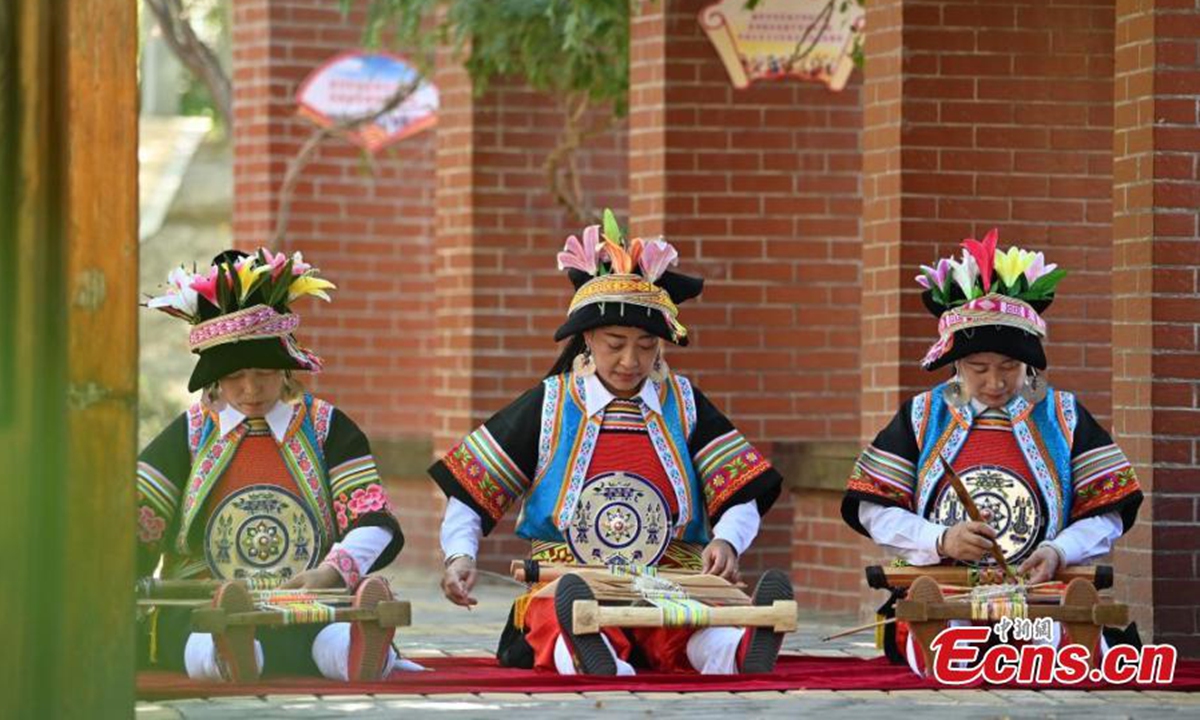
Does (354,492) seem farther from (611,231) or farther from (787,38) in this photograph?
(787,38)

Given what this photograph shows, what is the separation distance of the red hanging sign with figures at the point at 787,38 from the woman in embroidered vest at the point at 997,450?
3.63 meters

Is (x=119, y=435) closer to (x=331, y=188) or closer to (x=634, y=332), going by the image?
(x=634, y=332)

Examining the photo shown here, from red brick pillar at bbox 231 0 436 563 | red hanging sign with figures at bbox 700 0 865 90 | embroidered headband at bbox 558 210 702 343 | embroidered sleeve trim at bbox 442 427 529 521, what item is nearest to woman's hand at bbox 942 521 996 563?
embroidered headband at bbox 558 210 702 343

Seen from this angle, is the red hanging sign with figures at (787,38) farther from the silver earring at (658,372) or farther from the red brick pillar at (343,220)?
the red brick pillar at (343,220)

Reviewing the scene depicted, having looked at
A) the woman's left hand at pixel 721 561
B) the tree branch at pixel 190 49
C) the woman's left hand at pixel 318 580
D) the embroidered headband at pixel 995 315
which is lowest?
the woman's left hand at pixel 318 580

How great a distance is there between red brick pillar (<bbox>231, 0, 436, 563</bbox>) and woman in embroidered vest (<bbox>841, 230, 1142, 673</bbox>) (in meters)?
7.33

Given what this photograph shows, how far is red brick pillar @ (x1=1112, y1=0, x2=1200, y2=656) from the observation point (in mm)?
9859

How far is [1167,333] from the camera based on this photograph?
9.88m

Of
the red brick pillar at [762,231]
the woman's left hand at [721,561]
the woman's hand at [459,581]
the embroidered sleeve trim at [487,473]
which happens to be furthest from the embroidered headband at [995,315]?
the red brick pillar at [762,231]

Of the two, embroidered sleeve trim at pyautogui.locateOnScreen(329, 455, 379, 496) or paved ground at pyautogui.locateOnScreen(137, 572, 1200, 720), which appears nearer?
paved ground at pyautogui.locateOnScreen(137, 572, 1200, 720)

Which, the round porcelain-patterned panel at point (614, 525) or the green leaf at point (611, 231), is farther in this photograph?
the green leaf at point (611, 231)

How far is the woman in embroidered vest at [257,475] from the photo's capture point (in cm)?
903

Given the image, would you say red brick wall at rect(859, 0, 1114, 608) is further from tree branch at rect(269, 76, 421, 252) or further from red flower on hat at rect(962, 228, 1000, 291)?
tree branch at rect(269, 76, 421, 252)

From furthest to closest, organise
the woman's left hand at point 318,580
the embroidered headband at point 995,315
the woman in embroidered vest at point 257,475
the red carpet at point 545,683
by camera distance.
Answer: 1. the embroidered headband at point 995,315
2. the woman in embroidered vest at point 257,475
3. the woman's left hand at point 318,580
4. the red carpet at point 545,683
